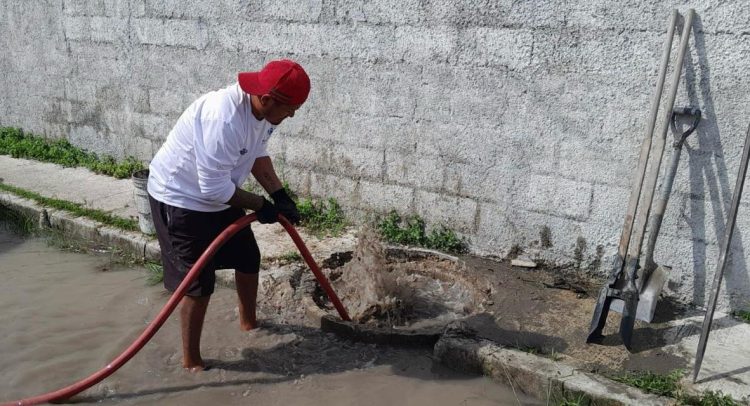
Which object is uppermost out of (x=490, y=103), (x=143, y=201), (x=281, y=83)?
(x=281, y=83)

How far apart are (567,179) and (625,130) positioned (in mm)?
536

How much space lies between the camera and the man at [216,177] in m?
3.20

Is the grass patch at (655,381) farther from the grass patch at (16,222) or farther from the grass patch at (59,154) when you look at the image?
the grass patch at (59,154)

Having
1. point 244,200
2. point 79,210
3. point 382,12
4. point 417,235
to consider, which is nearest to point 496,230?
point 417,235

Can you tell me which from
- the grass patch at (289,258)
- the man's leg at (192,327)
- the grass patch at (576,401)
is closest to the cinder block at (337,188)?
the grass patch at (289,258)

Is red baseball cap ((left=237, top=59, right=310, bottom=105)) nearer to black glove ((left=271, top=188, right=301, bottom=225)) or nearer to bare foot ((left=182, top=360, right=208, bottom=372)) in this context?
black glove ((left=271, top=188, right=301, bottom=225))

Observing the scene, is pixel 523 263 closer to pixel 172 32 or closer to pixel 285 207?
pixel 285 207

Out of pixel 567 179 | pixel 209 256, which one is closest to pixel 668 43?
pixel 567 179

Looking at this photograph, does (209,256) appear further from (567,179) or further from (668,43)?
(668,43)

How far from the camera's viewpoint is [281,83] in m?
3.15

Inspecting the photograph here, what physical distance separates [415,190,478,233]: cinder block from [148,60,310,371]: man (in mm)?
1774

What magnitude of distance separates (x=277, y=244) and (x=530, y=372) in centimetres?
261

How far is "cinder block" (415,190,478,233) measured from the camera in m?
5.12

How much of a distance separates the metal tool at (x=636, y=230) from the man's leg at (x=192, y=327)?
2374 millimetres
